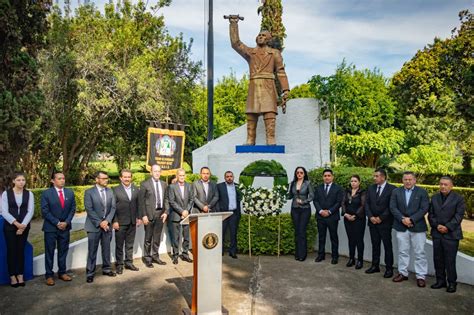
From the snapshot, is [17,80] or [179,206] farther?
[17,80]

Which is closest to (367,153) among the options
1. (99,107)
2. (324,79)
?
(324,79)

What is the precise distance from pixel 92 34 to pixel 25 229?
10615 mm

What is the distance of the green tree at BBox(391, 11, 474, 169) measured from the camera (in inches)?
805

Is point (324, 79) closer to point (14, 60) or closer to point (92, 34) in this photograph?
point (14, 60)

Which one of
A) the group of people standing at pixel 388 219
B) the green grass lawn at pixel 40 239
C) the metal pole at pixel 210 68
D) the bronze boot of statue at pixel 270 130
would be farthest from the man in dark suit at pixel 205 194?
the metal pole at pixel 210 68

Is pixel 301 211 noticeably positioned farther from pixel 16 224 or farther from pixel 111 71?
pixel 111 71

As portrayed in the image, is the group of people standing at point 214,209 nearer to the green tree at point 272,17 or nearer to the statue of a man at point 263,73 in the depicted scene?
the statue of a man at point 263,73

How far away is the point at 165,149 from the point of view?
32.5 ft

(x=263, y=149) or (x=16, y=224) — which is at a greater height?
(x=263, y=149)

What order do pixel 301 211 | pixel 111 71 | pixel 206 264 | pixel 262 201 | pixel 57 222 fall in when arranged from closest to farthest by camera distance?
pixel 206 264 < pixel 57 222 < pixel 301 211 < pixel 262 201 < pixel 111 71

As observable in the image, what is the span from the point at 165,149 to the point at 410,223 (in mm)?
6417

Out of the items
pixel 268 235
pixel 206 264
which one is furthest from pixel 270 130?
pixel 206 264

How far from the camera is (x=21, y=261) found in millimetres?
5145

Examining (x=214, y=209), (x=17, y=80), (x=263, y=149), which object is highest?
(x=17, y=80)
